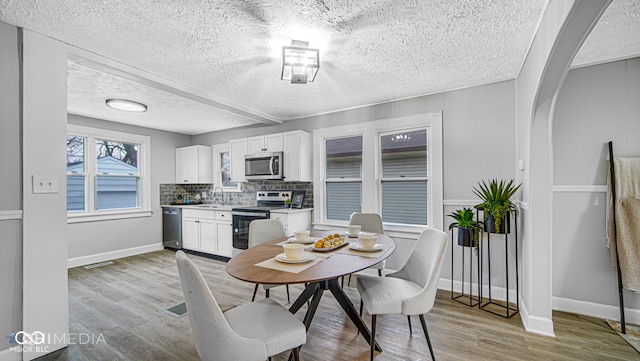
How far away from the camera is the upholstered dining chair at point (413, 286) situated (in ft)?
6.06

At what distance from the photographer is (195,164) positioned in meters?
5.44

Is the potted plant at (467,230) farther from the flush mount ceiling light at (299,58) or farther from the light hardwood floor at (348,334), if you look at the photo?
the flush mount ceiling light at (299,58)

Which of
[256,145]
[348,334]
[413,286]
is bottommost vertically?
[348,334]

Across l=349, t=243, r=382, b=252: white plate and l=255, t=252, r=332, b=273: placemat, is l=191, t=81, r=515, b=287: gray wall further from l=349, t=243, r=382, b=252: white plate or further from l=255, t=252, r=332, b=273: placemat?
l=255, t=252, r=332, b=273: placemat

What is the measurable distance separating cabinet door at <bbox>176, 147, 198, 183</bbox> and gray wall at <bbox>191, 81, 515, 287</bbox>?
3.95 metres

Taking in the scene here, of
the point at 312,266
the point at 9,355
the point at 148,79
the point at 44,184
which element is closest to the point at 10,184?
the point at 44,184

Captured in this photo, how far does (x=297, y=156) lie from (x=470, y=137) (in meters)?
2.35

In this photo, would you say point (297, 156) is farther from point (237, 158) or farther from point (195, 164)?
point (195, 164)

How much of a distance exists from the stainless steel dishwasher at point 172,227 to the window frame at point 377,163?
273 centimetres

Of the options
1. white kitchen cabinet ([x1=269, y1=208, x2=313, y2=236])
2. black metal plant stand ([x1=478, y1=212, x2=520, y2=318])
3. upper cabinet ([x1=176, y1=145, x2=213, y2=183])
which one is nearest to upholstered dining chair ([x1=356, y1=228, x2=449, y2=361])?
black metal plant stand ([x1=478, y1=212, x2=520, y2=318])

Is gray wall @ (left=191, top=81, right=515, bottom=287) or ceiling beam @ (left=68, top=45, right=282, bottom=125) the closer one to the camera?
ceiling beam @ (left=68, top=45, right=282, bottom=125)

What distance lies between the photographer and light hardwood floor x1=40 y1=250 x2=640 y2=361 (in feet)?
6.60

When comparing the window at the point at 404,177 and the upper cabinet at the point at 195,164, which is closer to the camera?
the window at the point at 404,177

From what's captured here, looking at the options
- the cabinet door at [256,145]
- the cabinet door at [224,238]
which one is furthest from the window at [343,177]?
the cabinet door at [224,238]
